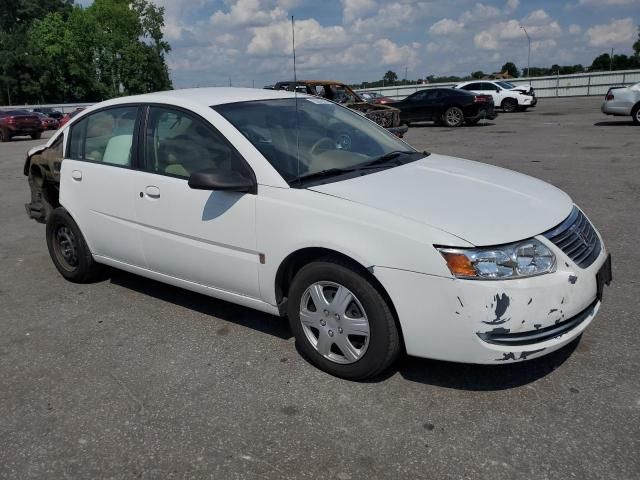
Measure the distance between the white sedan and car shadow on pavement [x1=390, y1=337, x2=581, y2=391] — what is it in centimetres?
25

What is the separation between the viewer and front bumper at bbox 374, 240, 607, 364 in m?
2.78

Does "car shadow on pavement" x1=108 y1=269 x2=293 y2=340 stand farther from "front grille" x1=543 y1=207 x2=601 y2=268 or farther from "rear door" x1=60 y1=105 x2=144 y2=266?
"front grille" x1=543 y1=207 x2=601 y2=268

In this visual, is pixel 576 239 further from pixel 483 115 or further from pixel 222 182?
pixel 483 115

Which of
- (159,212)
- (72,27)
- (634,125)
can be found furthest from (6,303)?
(72,27)

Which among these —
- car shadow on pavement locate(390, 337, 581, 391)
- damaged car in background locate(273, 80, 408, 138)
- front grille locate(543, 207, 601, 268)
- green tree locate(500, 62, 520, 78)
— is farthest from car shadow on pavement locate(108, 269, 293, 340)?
green tree locate(500, 62, 520, 78)

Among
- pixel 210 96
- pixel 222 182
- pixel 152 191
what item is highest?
pixel 210 96

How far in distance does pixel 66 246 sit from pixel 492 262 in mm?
3824

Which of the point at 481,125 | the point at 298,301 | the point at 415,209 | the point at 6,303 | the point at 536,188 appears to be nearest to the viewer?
the point at 415,209

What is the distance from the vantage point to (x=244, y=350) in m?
3.75

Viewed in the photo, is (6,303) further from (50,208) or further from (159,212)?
(159,212)

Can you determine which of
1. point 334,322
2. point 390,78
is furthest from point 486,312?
point 390,78

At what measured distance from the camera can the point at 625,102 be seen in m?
17.2

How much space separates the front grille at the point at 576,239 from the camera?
9.91ft

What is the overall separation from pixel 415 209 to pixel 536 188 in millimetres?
1061
